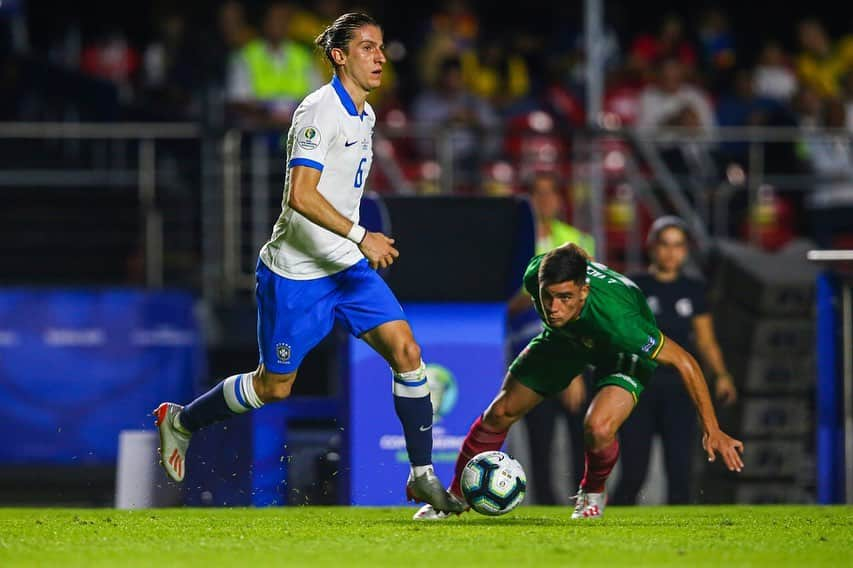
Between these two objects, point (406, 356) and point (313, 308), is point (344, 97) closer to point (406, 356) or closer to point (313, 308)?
point (313, 308)

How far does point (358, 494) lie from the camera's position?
10016mm

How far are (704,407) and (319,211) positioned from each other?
1.94 m

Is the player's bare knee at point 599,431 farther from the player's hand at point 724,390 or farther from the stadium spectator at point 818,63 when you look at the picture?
the stadium spectator at point 818,63

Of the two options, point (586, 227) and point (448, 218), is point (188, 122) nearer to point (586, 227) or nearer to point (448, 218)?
point (586, 227)

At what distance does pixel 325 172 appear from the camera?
7984mm

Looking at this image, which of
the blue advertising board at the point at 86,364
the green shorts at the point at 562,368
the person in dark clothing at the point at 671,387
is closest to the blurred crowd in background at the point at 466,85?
the blue advertising board at the point at 86,364

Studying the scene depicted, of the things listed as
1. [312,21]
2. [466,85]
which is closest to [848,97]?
[466,85]

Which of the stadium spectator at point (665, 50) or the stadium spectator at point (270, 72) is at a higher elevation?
the stadium spectator at point (665, 50)

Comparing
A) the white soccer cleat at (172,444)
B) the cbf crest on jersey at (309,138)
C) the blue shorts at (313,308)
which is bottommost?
the white soccer cleat at (172,444)

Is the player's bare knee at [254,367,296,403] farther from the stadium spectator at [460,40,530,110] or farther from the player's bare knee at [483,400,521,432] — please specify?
the stadium spectator at [460,40,530,110]

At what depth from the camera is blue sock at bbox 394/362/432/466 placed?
316 inches

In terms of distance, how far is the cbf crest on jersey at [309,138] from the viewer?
7809 mm

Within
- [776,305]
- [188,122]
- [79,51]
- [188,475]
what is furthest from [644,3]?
[188,475]

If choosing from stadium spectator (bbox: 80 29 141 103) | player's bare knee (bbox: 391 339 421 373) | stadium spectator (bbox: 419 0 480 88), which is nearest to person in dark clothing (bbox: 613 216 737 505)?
player's bare knee (bbox: 391 339 421 373)
